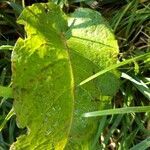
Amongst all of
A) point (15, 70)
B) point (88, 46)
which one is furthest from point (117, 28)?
point (15, 70)

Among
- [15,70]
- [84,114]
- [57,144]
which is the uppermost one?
[15,70]

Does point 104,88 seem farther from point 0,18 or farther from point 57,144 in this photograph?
point 0,18

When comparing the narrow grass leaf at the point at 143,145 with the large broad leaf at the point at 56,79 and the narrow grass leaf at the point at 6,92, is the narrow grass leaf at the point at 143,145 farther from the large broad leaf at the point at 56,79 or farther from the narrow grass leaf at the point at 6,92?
the narrow grass leaf at the point at 6,92

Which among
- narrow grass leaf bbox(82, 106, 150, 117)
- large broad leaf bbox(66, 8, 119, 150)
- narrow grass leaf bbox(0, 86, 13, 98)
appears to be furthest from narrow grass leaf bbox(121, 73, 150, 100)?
narrow grass leaf bbox(0, 86, 13, 98)

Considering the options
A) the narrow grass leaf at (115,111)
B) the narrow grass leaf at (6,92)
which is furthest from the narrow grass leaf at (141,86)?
the narrow grass leaf at (6,92)

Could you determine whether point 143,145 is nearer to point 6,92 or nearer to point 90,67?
point 90,67

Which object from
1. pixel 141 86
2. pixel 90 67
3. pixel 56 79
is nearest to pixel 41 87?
pixel 56 79
